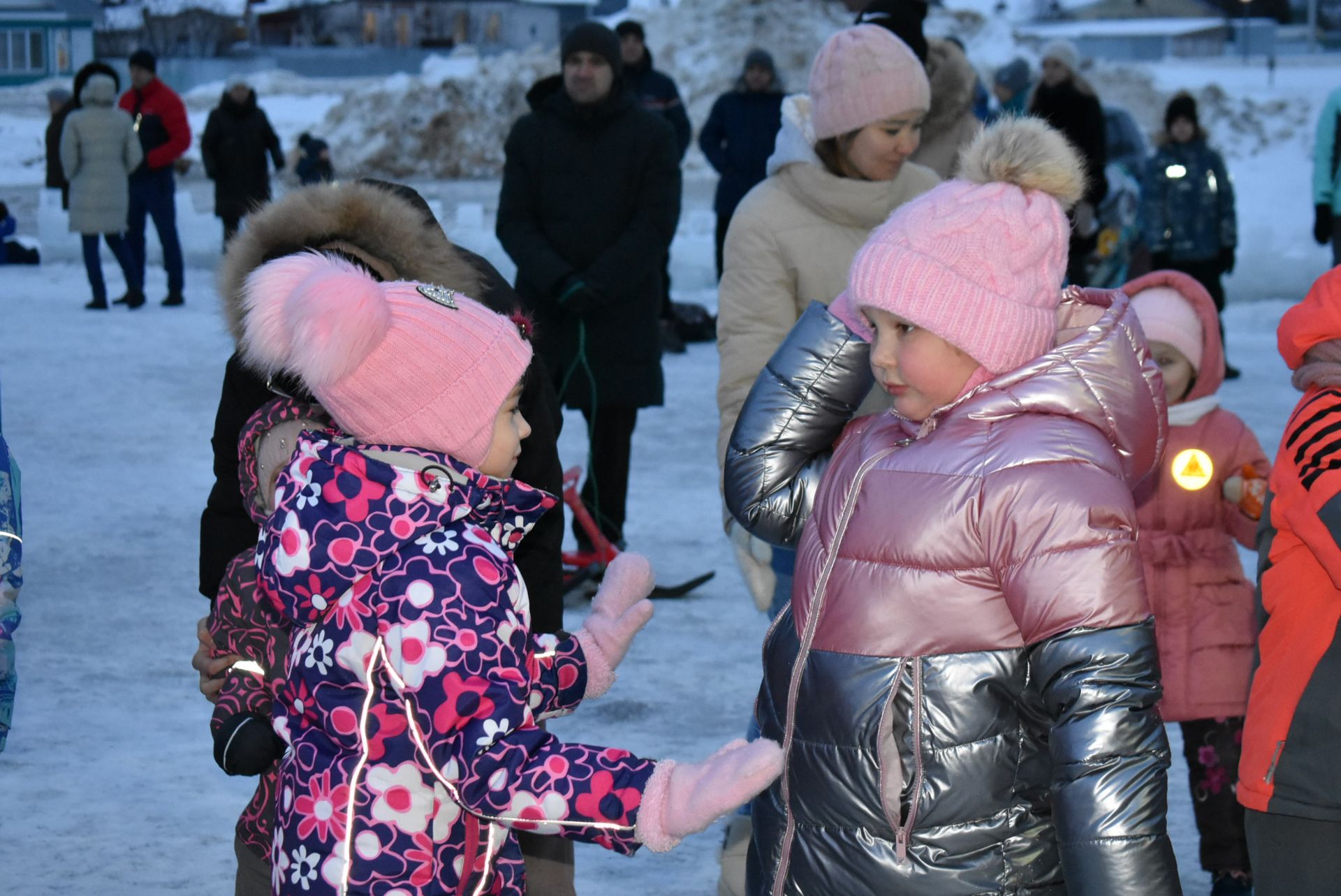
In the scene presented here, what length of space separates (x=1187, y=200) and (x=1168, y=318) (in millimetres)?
5875

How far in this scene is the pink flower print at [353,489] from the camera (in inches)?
76.0

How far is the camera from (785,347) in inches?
99.6

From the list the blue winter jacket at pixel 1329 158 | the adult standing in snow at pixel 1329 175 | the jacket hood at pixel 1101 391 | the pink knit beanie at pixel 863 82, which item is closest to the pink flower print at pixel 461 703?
the jacket hood at pixel 1101 391

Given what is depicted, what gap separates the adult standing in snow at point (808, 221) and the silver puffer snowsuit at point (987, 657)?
4.01ft

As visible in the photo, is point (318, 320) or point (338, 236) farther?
point (338, 236)

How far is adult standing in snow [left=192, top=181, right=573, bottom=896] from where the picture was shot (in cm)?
250

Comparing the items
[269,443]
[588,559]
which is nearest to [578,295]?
[588,559]

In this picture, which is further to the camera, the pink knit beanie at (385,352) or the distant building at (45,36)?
the distant building at (45,36)

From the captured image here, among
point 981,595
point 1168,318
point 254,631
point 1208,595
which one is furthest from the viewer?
point 1168,318

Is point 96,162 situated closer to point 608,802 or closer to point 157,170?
point 157,170

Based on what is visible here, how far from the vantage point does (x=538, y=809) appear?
184 cm

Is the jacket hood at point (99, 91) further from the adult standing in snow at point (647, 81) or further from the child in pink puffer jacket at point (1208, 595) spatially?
the child in pink puffer jacket at point (1208, 595)

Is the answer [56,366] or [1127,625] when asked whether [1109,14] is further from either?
[1127,625]

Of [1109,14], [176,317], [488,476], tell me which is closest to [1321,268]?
[176,317]
